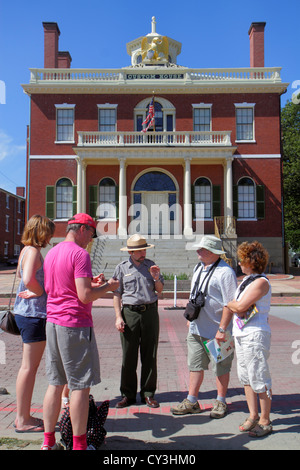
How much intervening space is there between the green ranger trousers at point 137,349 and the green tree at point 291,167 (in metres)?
32.3

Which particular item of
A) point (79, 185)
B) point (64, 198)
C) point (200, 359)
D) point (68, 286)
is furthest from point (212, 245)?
point (64, 198)

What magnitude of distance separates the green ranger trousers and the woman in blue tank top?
3.74 ft

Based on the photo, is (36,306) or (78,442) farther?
(36,306)

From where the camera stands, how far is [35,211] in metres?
26.2

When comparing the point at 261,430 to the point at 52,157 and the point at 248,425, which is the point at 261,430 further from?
the point at 52,157

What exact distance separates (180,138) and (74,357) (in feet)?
75.1

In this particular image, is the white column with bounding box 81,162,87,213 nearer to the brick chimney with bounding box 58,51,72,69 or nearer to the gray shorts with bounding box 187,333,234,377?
the brick chimney with bounding box 58,51,72,69

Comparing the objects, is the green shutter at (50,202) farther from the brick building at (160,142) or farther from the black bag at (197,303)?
the black bag at (197,303)

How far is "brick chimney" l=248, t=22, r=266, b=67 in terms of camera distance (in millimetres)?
27672

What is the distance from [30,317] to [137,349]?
145 cm

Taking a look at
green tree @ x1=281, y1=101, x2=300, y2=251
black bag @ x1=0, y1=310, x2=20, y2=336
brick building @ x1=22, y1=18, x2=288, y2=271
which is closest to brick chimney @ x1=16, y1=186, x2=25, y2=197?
brick building @ x1=22, y1=18, x2=288, y2=271

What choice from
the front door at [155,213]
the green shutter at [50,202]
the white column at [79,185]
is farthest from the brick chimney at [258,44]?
the green shutter at [50,202]

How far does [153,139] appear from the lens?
24.8 metres
